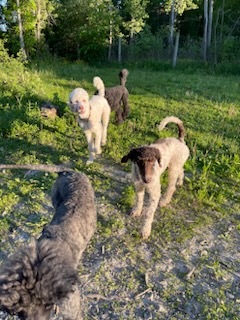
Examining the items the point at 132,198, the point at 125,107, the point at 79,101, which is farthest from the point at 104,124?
the point at 132,198

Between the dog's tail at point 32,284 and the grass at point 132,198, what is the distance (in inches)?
50.0

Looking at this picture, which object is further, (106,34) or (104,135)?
(106,34)

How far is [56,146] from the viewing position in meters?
6.61

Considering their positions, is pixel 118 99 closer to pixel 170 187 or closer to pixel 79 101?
pixel 79 101

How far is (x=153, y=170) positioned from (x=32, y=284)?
2307mm

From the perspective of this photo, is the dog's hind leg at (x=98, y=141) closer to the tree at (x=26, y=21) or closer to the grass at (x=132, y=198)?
the grass at (x=132, y=198)

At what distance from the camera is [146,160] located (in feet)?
12.9

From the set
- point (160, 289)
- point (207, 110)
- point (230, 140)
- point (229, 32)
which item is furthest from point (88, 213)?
point (229, 32)

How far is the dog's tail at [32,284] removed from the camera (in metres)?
2.01

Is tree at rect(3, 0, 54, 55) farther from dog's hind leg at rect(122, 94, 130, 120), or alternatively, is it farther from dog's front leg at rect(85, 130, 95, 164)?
dog's front leg at rect(85, 130, 95, 164)

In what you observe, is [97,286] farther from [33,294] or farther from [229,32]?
[229,32]

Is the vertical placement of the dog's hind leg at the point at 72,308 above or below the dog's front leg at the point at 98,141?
below

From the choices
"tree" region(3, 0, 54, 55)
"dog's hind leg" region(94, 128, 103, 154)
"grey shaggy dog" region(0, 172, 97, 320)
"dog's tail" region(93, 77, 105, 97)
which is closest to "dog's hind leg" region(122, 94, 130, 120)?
"dog's tail" region(93, 77, 105, 97)

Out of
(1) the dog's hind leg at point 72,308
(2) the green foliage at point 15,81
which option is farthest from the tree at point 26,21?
(1) the dog's hind leg at point 72,308
